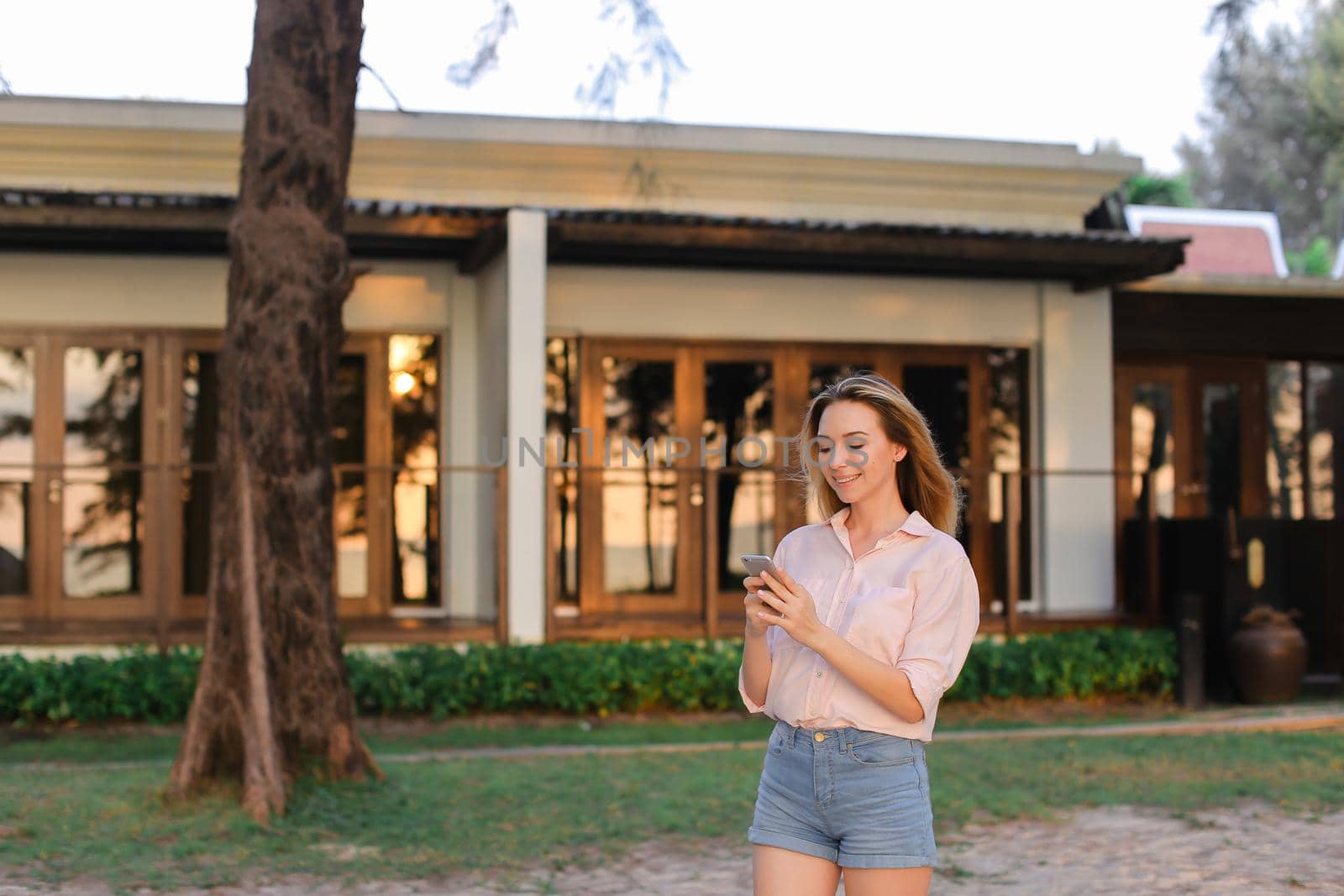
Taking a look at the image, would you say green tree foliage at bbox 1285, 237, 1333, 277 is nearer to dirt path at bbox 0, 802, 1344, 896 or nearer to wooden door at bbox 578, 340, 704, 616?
wooden door at bbox 578, 340, 704, 616

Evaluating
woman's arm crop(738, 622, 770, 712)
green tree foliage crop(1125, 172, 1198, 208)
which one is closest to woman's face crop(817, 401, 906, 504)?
woman's arm crop(738, 622, 770, 712)

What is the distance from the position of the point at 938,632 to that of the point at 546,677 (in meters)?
7.48

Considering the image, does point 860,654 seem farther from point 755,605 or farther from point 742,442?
point 742,442

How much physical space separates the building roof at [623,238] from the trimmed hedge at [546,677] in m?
2.97

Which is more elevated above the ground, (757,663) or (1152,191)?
(1152,191)

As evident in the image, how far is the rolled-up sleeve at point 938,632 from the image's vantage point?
2785 millimetres

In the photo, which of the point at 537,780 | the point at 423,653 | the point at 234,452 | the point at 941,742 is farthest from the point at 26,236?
the point at 941,742

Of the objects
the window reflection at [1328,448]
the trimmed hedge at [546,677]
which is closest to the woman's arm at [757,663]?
the trimmed hedge at [546,677]

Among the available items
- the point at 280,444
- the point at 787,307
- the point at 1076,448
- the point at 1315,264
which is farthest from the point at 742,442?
the point at 1315,264

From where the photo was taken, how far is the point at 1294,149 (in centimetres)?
4134

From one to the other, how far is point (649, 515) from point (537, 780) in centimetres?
460

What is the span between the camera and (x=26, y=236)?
10.7 m

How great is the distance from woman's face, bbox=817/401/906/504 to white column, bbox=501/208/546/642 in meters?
7.57

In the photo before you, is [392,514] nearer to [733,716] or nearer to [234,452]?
[733,716]
